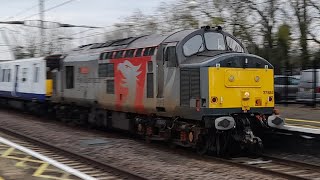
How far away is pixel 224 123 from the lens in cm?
1051

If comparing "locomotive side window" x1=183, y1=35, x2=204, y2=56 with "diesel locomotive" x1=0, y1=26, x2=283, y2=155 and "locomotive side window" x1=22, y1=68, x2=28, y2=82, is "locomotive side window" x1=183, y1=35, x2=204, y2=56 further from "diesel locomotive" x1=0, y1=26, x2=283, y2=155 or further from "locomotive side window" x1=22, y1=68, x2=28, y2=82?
"locomotive side window" x1=22, y1=68, x2=28, y2=82

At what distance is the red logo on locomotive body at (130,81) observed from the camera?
1278 centimetres

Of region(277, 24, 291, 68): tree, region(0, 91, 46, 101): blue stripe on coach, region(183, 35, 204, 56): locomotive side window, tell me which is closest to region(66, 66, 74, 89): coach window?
region(0, 91, 46, 101): blue stripe on coach

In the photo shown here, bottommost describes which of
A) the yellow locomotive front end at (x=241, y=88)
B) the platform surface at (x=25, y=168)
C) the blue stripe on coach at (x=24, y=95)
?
the platform surface at (x=25, y=168)

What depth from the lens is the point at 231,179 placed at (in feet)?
28.0

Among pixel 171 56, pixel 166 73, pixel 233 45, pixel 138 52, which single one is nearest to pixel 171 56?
pixel 171 56

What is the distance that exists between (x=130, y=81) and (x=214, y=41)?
2.75 m

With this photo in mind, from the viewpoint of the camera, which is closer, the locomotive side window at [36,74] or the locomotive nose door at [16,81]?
the locomotive side window at [36,74]

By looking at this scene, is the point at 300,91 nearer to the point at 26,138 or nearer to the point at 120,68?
the point at 120,68

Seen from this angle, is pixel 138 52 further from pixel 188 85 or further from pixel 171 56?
pixel 188 85

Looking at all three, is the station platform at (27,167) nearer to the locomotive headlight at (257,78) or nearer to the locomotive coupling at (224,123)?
the locomotive coupling at (224,123)

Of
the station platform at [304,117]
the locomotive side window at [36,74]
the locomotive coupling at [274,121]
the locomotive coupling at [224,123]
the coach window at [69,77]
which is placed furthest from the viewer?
the locomotive side window at [36,74]

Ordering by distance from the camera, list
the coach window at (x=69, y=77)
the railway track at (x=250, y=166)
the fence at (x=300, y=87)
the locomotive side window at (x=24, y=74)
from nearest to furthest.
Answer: the railway track at (x=250, y=166)
the coach window at (x=69, y=77)
the fence at (x=300, y=87)
the locomotive side window at (x=24, y=74)

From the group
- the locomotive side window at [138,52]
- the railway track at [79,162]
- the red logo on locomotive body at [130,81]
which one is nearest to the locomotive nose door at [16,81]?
the railway track at [79,162]
